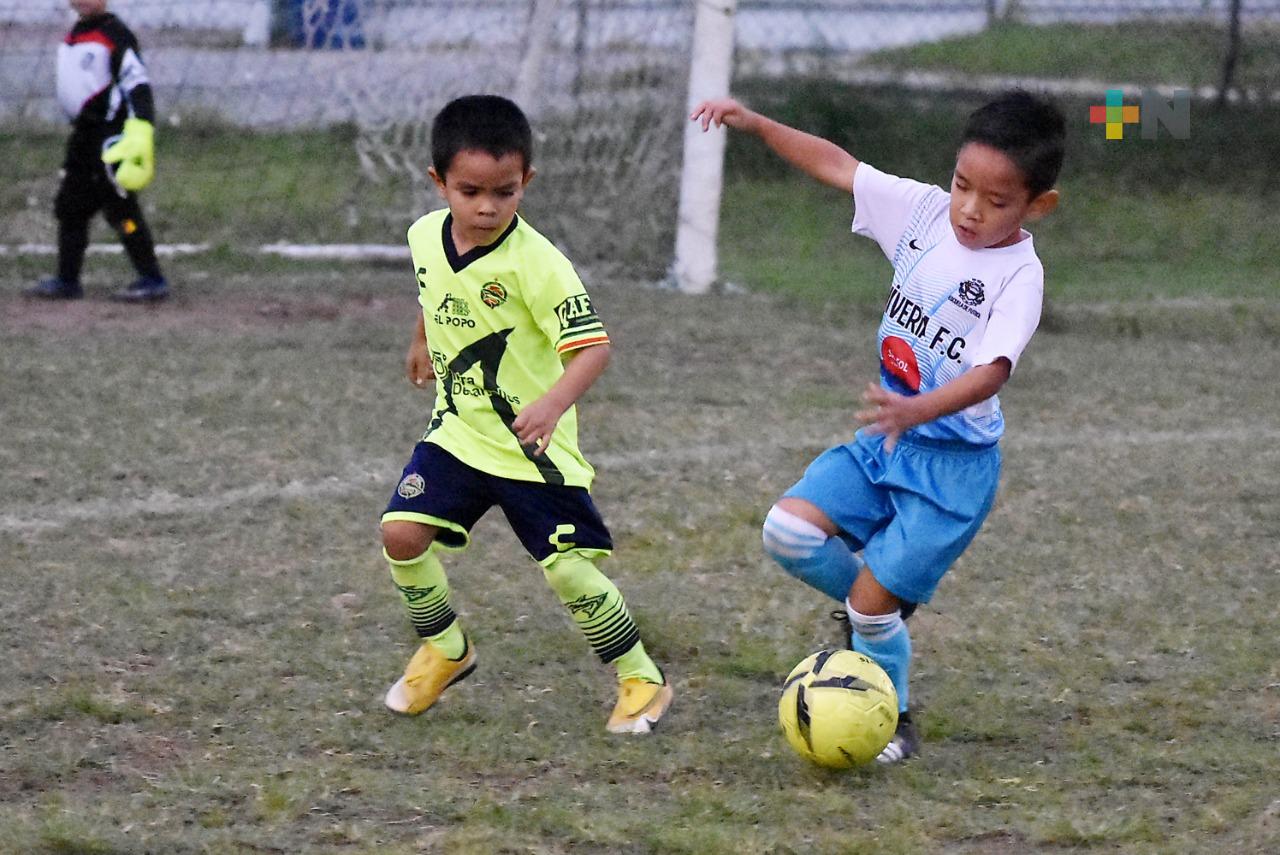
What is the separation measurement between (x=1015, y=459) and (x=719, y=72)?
3.46 metres

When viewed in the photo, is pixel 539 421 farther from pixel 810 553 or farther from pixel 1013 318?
pixel 1013 318

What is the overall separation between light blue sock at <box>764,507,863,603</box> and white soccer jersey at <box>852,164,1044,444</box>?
1.02 feet

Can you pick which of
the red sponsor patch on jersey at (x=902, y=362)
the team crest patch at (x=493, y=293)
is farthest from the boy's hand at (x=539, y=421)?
the red sponsor patch on jersey at (x=902, y=362)

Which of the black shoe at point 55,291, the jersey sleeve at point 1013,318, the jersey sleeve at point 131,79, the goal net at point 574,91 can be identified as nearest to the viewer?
the jersey sleeve at point 1013,318

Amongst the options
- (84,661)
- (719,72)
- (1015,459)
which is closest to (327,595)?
(84,661)

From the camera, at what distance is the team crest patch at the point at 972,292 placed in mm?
3406

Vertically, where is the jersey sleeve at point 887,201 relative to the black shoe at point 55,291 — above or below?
above

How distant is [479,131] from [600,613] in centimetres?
105

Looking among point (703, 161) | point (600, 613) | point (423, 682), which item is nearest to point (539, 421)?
point (600, 613)

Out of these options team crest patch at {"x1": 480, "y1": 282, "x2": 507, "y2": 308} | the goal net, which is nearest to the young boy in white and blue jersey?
team crest patch at {"x1": 480, "y1": 282, "x2": 507, "y2": 308}

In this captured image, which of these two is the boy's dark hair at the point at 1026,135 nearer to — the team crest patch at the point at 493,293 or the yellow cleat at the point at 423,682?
the team crest patch at the point at 493,293

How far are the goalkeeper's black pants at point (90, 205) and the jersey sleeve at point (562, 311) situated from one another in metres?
5.03

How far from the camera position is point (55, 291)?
8133mm

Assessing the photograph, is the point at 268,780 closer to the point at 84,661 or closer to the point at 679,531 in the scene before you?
the point at 84,661
